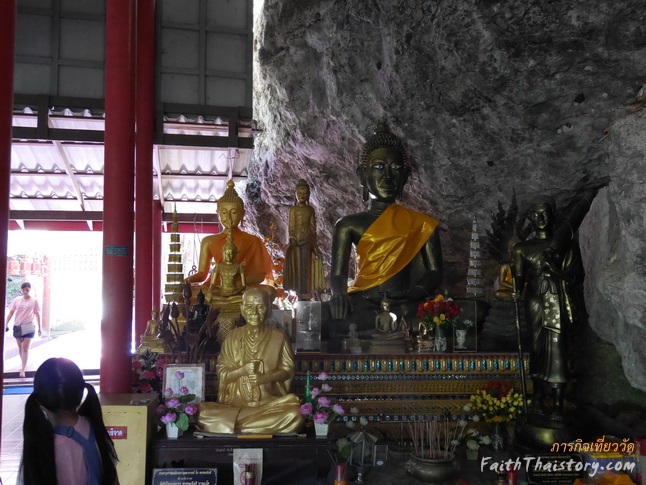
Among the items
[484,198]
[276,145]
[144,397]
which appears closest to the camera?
[144,397]

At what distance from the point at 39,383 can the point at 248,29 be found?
29.9 feet

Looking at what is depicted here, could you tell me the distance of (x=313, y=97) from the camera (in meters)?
8.82

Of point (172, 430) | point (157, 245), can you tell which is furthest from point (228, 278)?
point (157, 245)

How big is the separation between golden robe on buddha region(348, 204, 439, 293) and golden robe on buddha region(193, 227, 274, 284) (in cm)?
127

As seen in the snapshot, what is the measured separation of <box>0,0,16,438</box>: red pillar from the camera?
14.2 ft

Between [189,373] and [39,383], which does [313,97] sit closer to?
[189,373]

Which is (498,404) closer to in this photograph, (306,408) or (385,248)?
(306,408)

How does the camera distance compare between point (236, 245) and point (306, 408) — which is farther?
point (236, 245)

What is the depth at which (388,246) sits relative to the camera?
660cm

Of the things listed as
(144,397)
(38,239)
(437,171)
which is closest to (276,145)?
(437,171)

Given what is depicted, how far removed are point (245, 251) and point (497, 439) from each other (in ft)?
12.1

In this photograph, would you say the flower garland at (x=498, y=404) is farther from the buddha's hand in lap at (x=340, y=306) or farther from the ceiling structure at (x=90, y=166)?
the ceiling structure at (x=90, y=166)

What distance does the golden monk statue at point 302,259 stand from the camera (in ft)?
22.1

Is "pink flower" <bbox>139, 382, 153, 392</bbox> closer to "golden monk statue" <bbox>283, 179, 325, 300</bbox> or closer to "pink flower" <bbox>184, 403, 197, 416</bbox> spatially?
"pink flower" <bbox>184, 403, 197, 416</bbox>
